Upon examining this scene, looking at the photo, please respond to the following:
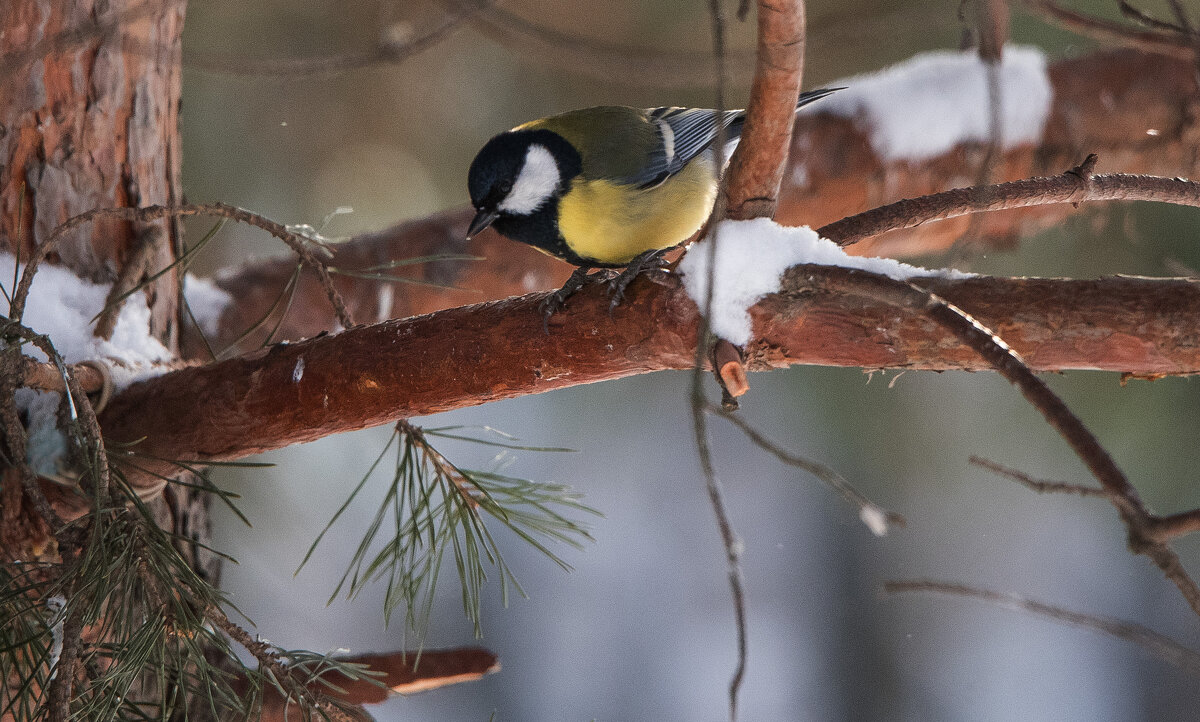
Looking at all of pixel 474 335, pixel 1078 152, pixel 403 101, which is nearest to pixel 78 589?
pixel 474 335

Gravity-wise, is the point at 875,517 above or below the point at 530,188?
below

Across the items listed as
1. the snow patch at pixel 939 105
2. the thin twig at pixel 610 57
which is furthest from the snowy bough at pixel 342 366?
the snow patch at pixel 939 105

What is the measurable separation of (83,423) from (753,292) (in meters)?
0.68

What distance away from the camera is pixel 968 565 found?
Answer: 12.1 feet

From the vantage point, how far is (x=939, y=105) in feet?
7.23

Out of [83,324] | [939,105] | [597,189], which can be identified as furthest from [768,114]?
[939,105]

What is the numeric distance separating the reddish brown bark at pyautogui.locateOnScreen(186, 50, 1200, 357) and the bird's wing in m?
0.58

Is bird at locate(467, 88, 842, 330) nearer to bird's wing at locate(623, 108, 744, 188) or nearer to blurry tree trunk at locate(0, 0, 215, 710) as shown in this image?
bird's wing at locate(623, 108, 744, 188)

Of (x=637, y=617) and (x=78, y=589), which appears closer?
(x=78, y=589)

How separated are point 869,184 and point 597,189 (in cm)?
109

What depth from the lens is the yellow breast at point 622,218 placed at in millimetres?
1356

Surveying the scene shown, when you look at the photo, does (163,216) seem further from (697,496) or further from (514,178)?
(697,496)

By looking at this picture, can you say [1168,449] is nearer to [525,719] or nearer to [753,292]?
[525,719]

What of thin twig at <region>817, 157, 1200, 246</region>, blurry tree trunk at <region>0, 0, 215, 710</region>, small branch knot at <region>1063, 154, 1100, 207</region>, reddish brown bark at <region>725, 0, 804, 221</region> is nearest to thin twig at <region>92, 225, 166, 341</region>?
blurry tree trunk at <region>0, 0, 215, 710</region>
